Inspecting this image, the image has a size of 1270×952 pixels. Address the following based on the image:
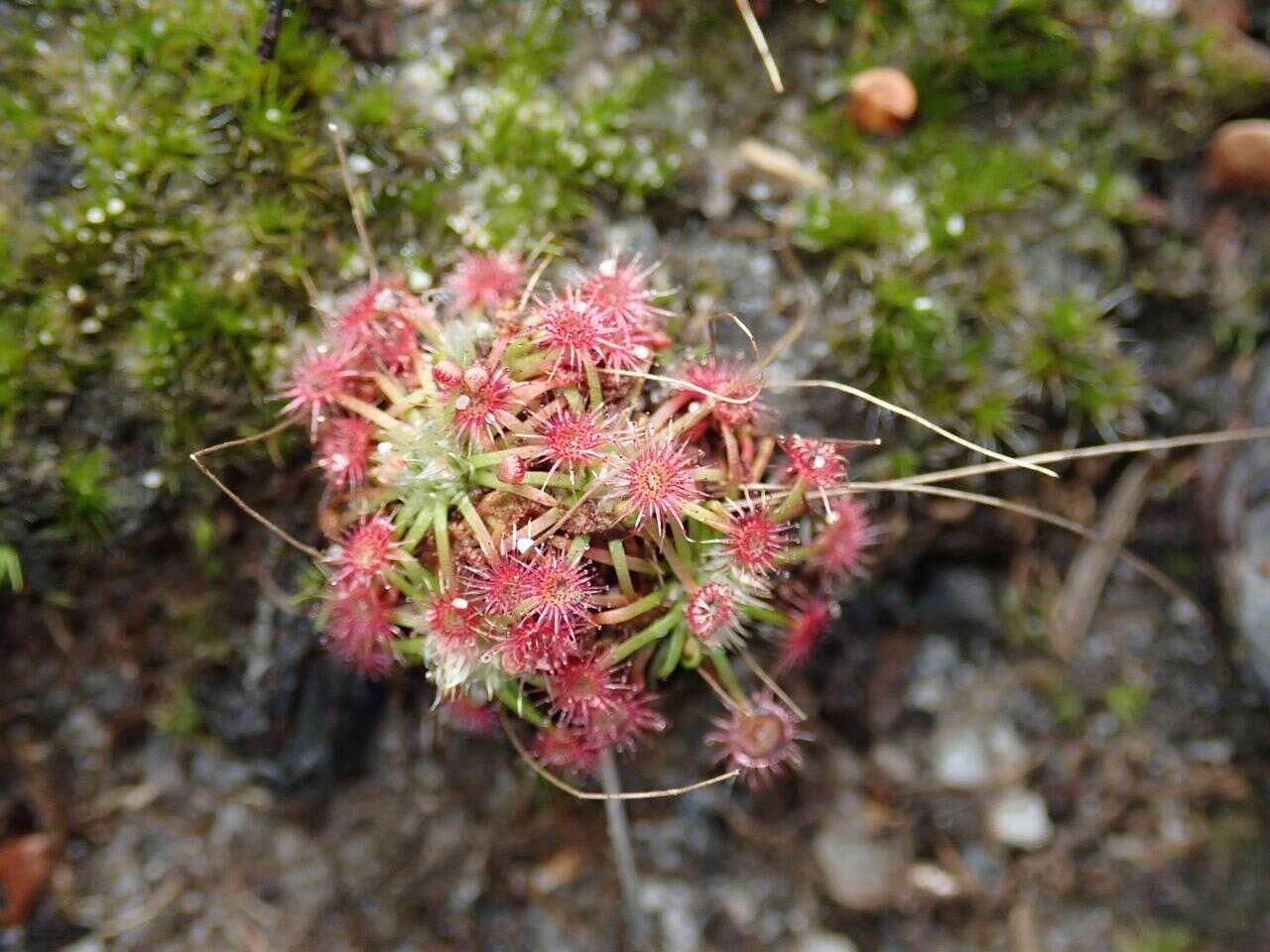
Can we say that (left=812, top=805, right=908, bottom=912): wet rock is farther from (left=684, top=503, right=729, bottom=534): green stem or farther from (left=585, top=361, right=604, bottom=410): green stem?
(left=585, top=361, right=604, bottom=410): green stem

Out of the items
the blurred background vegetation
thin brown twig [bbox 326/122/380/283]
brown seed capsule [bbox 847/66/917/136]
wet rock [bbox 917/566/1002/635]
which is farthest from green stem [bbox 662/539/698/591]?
brown seed capsule [bbox 847/66/917/136]

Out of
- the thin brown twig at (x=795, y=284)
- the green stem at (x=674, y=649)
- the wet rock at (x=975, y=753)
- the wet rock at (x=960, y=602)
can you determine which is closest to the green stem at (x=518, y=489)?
the green stem at (x=674, y=649)

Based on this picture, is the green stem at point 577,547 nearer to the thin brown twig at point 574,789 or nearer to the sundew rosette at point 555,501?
the sundew rosette at point 555,501

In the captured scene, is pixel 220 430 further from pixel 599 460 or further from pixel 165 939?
pixel 165 939

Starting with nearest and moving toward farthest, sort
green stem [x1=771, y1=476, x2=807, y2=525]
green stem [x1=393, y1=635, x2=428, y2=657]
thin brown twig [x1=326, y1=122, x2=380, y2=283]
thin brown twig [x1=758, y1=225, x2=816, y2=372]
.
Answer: green stem [x1=771, y1=476, x2=807, y2=525]
green stem [x1=393, y1=635, x2=428, y2=657]
thin brown twig [x1=326, y1=122, x2=380, y2=283]
thin brown twig [x1=758, y1=225, x2=816, y2=372]

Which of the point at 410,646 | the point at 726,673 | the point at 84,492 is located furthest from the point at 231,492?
the point at 726,673

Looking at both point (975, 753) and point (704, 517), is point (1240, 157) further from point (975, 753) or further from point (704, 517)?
point (704, 517)
